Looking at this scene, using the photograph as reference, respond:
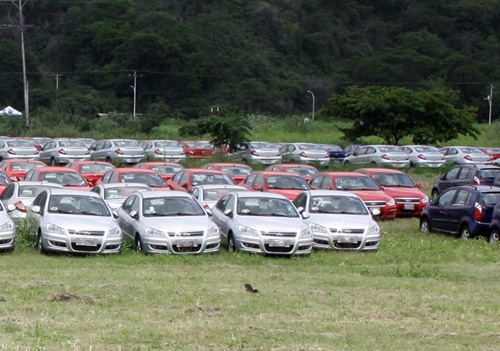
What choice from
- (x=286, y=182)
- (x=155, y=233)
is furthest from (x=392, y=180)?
(x=155, y=233)

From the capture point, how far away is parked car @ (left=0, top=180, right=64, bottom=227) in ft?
73.0

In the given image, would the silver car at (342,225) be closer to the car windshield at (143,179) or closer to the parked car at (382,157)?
the car windshield at (143,179)

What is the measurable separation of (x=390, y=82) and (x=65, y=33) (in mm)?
40427

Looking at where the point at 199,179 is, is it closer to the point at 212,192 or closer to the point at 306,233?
the point at 212,192

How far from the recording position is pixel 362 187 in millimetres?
28688

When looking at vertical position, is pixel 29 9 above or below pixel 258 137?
above

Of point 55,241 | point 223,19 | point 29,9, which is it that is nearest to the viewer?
point 55,241

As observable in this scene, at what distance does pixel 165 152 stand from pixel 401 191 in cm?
2204

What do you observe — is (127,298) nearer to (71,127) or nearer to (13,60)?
(71,127)

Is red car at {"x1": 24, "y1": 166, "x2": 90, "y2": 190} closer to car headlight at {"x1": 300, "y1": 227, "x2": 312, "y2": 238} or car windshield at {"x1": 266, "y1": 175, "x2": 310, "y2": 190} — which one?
car windshield at {"x1": 266, "y1": 175, "x2": 310, "y2": 190}

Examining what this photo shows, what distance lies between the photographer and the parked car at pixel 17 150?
4744cm

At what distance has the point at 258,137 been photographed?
73688 mm

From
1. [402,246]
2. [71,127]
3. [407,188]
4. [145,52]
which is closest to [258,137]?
[71,127]

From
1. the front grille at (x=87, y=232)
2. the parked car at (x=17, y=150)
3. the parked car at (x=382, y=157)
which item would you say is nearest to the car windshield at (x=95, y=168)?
the front grille at (x=87, y=232)
